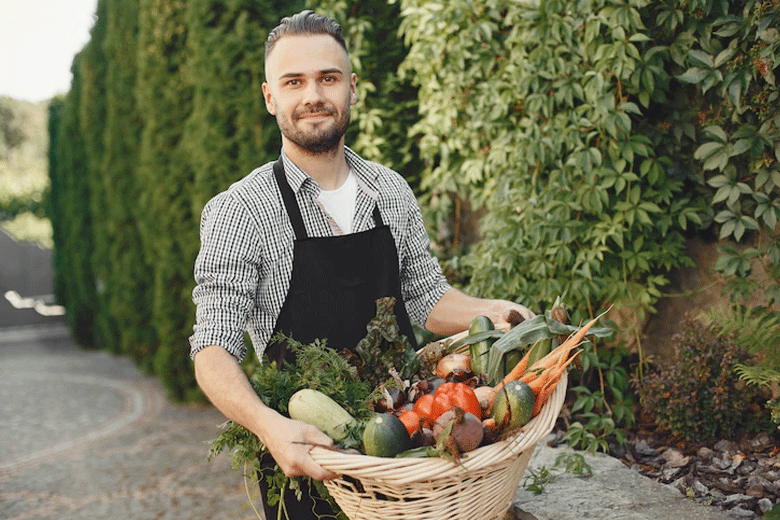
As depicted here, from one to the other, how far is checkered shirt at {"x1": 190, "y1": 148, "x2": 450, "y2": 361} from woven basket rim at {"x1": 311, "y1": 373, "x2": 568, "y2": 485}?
502mm

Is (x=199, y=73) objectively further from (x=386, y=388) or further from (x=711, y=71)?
(x=386, y=388)

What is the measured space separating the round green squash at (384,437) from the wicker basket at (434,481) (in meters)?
0.04

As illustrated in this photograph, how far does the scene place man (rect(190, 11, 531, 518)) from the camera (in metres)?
1.80

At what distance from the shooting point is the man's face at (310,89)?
1891 millimetres

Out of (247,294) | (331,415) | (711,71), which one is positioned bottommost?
(331,415)

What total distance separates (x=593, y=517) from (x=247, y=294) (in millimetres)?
1303

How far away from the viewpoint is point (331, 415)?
1475 millimetres

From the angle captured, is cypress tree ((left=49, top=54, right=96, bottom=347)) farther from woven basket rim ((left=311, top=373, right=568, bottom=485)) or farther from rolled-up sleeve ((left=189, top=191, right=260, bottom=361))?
woven basket rim ((left=311, top=373, right=568, bottom=485))

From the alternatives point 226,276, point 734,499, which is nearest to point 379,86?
point 226,276

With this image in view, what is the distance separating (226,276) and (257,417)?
1.48ft

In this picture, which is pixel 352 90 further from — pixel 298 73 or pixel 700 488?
pixel 700 488

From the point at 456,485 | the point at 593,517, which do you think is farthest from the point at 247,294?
the point at 593,517

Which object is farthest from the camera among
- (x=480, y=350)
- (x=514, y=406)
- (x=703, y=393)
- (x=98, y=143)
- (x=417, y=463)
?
(x=98, y=143)

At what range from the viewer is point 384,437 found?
53.7 inches
